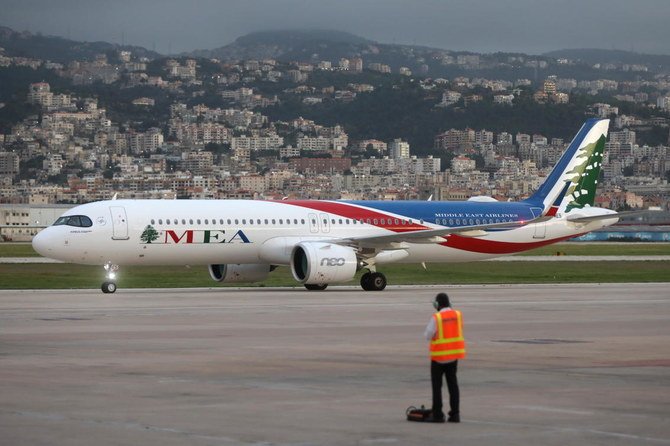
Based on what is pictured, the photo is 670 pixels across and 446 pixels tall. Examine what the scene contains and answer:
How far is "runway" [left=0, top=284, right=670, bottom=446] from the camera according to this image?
16.6 metres

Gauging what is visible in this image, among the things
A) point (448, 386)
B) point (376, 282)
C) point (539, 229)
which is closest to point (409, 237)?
point (376, 282)

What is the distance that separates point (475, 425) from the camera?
17156mm

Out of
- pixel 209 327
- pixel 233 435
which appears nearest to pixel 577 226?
pixel 209 327

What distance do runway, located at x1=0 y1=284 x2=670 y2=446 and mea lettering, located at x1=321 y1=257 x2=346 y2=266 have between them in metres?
8.38

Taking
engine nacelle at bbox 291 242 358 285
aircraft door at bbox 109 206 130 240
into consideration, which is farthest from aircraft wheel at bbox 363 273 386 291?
aircraft door at bbox 109 206 130 240

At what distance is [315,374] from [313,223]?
29615mm

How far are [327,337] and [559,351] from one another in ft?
17.2

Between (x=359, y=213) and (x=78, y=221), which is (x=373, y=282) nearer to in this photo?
(x=359, y=213)

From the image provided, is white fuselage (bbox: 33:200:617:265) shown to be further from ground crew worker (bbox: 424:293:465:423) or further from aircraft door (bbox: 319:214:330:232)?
ground crew worker (bbox: 424:293:465:423)

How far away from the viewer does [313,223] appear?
52.0m

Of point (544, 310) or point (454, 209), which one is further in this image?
point (454, 209)

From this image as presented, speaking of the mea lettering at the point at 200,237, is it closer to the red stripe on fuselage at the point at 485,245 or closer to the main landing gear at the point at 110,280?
the main landing gear at the point at 110,280

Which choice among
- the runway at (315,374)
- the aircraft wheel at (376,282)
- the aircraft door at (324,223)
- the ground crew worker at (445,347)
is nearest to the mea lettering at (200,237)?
the aircraft door at (324,223)

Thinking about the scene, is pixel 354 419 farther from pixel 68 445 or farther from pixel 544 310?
pixel 544 310
